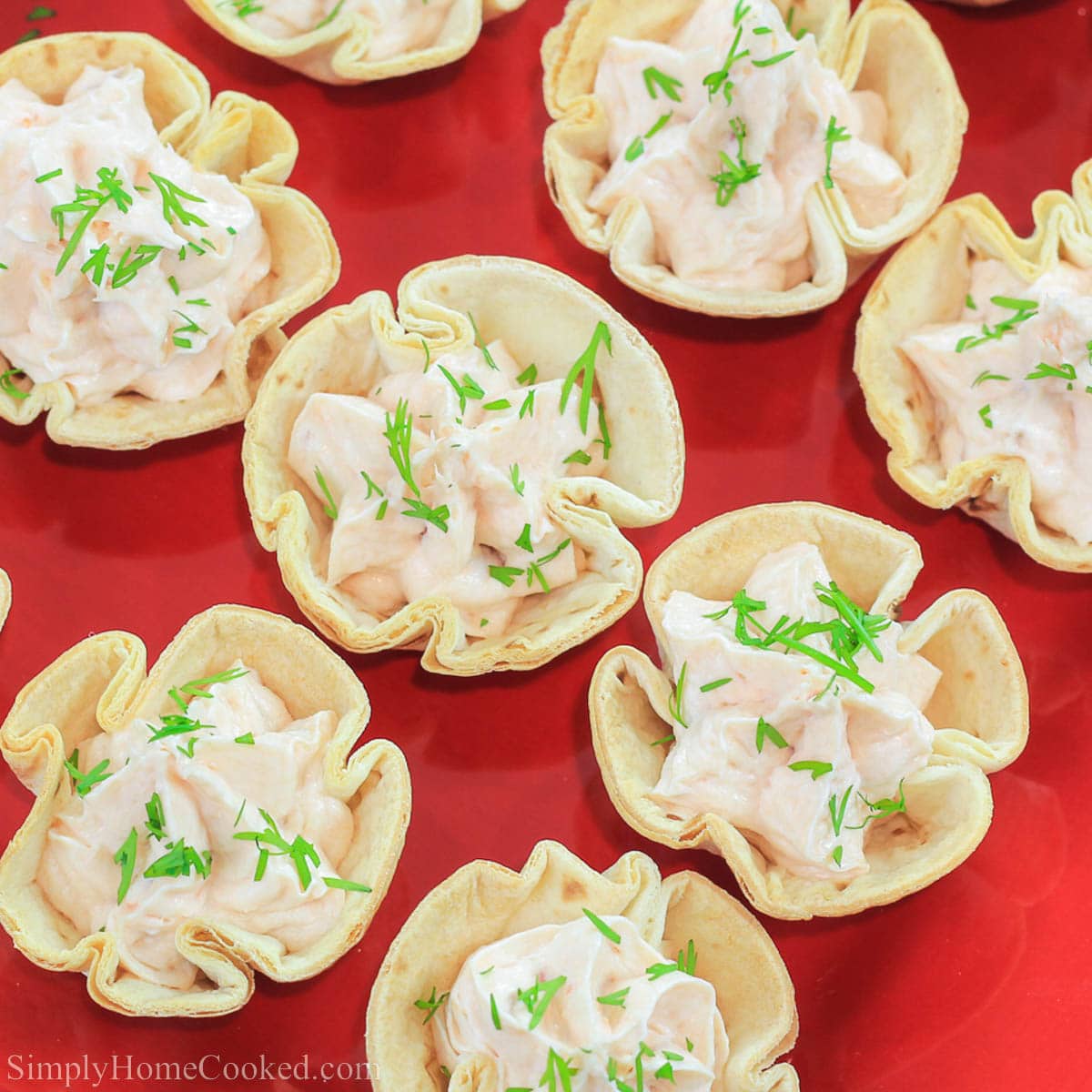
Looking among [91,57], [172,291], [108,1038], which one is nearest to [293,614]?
[172,291]

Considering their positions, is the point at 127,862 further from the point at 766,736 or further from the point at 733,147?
the point at 733,147

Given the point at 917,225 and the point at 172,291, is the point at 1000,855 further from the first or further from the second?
the point at 172,291

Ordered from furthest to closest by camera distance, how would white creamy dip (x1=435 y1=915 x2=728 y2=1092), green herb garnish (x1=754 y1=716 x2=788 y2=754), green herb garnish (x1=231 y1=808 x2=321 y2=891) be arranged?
green herb garnish (x1=754 y1=716 x2=788 y2=754) < green herb garnish (x1=231 y1=808 x2=321 y2=891) < white creamy dip (x1=435 y1=915 x2=728 y2=1092)

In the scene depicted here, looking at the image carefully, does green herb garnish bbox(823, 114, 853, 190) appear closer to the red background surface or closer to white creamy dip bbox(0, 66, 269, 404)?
the red background surface

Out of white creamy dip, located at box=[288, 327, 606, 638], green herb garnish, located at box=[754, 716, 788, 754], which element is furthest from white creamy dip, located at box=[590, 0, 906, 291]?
green herb garnish, located at box=[754, 716, 788, 754]

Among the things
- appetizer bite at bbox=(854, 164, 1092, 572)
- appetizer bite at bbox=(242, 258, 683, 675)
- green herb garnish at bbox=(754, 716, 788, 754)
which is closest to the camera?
green herb garnish at bbox=(754, 716, 788, 754)

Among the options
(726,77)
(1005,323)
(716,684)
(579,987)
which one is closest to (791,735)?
(716,684)
